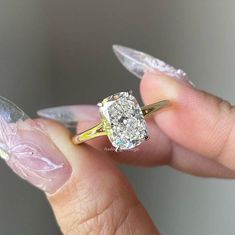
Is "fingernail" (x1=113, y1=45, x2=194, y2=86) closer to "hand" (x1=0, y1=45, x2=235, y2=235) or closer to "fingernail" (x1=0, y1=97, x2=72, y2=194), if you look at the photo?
"hand" (x1=0, y1=45, x2=235, y2=235)

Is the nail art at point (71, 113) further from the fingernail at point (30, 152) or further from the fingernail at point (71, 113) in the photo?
the fingernail at point (30, 152)

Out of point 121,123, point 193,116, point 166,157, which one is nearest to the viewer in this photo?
point 121,123

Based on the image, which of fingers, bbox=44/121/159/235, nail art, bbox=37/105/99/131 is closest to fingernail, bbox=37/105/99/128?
nail art, bbox=37/105/99/131

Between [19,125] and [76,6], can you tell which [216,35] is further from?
[19,125]

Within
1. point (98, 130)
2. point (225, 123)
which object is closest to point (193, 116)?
point (225, 123)

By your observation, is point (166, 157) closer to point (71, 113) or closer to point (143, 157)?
point (143, 157)

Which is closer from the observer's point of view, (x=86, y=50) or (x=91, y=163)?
(x=91, y=163)
